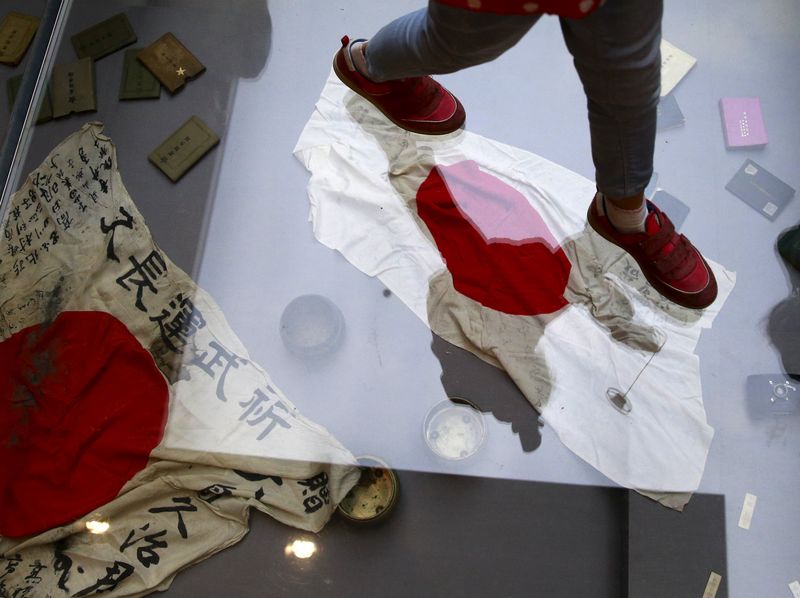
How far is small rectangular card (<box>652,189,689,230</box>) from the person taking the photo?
1755 millimetres

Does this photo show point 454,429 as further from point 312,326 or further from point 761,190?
point 761,190

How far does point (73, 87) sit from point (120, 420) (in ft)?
3.24

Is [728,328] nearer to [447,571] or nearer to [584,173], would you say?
[584,173]

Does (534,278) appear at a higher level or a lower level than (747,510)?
higher

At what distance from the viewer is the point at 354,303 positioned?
1.75 meters

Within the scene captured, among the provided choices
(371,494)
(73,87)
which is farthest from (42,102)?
(371,494)

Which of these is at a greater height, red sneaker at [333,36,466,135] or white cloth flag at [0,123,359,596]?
red sneaker at [333,36,466,135]

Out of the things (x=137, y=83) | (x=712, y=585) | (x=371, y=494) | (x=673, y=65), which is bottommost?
(x=712, y=585)

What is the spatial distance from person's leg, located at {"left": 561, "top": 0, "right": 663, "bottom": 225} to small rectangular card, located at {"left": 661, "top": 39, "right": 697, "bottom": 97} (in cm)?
82

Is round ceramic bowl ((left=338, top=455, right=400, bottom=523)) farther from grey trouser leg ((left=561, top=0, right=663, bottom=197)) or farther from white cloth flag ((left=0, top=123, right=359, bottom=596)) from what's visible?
grey trouser leg ((left=561, top=0, right=663, bottom=197))

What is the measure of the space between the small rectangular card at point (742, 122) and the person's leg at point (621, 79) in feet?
2.57

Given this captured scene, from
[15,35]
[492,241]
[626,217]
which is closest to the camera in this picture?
[626,217]

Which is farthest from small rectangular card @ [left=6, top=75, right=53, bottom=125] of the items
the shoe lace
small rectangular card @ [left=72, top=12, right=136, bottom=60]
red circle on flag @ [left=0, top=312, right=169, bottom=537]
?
the shoe lace

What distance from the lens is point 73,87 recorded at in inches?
78.4
